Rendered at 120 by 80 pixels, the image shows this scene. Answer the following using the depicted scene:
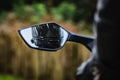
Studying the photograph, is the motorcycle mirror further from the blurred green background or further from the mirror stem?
the blurred green background

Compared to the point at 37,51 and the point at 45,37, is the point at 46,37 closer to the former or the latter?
the point at 45,37

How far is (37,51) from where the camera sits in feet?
20.5

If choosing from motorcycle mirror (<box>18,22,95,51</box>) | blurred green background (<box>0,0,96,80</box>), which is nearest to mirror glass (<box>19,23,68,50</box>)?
motorcycle mirror (<box>18,22,95,51</box>)

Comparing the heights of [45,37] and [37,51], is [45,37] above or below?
above

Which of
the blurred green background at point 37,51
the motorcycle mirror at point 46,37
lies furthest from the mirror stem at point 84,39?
the blurred green background at point 37,51

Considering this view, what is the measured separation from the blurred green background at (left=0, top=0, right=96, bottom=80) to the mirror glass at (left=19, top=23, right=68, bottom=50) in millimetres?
4300

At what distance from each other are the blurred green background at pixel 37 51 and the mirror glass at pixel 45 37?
14.1 feet

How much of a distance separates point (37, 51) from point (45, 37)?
5.18 meters

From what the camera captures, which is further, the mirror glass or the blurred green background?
the blurred green background

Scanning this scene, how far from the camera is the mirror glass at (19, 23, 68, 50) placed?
3.51 feet

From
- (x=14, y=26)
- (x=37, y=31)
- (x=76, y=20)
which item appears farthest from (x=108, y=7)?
(x=76, y=20)

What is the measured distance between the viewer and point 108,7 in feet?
2.54

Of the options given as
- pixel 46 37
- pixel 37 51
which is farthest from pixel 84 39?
pixel 37 51

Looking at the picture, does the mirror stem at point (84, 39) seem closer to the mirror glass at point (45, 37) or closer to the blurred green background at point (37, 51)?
the mirror glass at point (45, 37)
